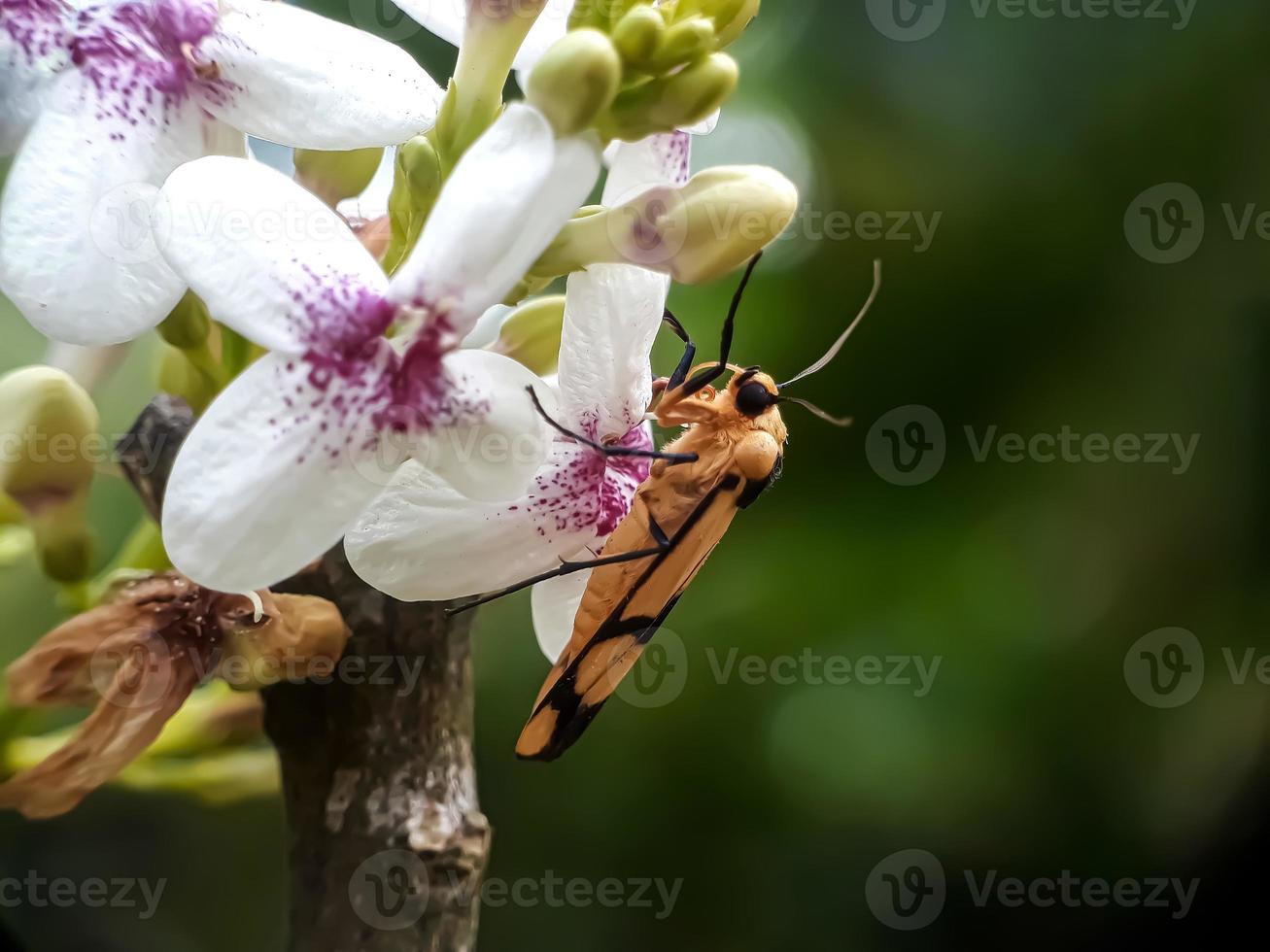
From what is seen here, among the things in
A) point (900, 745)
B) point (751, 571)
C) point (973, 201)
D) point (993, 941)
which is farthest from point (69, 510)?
point (993, 941)

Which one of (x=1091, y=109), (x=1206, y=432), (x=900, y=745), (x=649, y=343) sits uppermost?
(x=1091, y=109)

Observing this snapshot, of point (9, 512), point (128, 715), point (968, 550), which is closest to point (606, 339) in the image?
point (128, 715)

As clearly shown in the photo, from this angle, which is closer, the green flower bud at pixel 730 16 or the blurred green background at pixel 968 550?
the green flower bud at pixel 730 16

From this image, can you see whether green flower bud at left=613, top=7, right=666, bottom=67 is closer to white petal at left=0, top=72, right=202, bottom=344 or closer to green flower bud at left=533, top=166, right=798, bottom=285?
green flower bud at left=533, top=166, right=798, bottom=285

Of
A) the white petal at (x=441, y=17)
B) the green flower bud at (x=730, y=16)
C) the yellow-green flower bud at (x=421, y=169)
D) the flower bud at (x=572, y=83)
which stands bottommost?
the yellow-green flower bud at (x=421, y=169)

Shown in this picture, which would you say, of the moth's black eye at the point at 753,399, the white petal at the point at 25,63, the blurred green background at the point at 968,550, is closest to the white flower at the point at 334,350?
the white petal at the point at 25,63

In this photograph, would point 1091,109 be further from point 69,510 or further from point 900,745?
point 69,510

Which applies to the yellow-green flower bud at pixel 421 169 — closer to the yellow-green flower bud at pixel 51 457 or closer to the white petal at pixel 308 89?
the white petal at pixel 308 89
